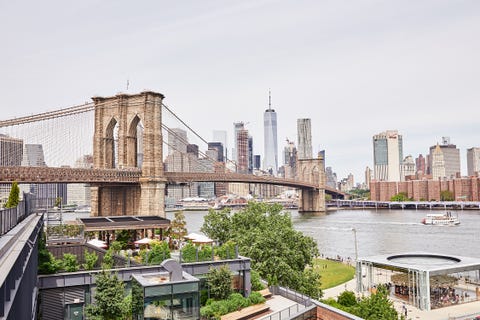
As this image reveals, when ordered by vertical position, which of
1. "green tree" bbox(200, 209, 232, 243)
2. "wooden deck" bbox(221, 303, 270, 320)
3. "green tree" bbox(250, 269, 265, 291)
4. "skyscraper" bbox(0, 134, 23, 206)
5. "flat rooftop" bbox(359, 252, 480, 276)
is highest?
"skyscraper" bbox(0, 134, 23, 206)

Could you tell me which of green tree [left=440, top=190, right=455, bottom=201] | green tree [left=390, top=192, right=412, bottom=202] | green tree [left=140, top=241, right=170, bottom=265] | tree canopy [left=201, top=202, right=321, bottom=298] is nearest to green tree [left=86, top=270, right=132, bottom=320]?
green tree [left=140, top=241, right=170, bottom=265]

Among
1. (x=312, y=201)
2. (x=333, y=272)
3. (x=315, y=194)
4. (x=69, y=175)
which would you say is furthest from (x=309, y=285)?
(x=312, y=201)

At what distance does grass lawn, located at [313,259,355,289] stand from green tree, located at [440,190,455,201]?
151m

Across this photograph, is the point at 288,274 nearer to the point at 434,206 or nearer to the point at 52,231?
the point at 52,231

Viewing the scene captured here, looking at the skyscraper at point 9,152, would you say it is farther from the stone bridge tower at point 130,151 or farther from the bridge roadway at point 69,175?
the stone bridge tower at point 130,151

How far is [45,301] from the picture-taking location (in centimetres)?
1786

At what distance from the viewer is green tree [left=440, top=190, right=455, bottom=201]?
595ft

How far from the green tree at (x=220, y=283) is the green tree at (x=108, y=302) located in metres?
4.67

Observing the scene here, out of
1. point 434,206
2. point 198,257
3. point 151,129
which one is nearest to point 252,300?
point 198,257

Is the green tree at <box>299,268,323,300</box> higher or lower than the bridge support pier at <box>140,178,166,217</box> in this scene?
lower

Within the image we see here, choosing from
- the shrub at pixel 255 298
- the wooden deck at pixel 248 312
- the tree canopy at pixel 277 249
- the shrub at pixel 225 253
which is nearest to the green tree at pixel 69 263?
the wooden deck at pixel 248 312

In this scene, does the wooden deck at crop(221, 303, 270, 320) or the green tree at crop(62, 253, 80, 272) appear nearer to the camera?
the wooden deck at crop(221, 303, 270, 320)

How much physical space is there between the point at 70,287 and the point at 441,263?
25.9m

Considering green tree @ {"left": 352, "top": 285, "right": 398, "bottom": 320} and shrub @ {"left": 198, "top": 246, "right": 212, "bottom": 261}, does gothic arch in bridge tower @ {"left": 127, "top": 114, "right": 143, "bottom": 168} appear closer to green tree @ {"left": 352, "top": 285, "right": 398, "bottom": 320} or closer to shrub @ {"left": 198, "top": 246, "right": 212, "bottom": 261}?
shrub @ {"left": 198, "top": 246, "right": 212, "bottom": 261}
